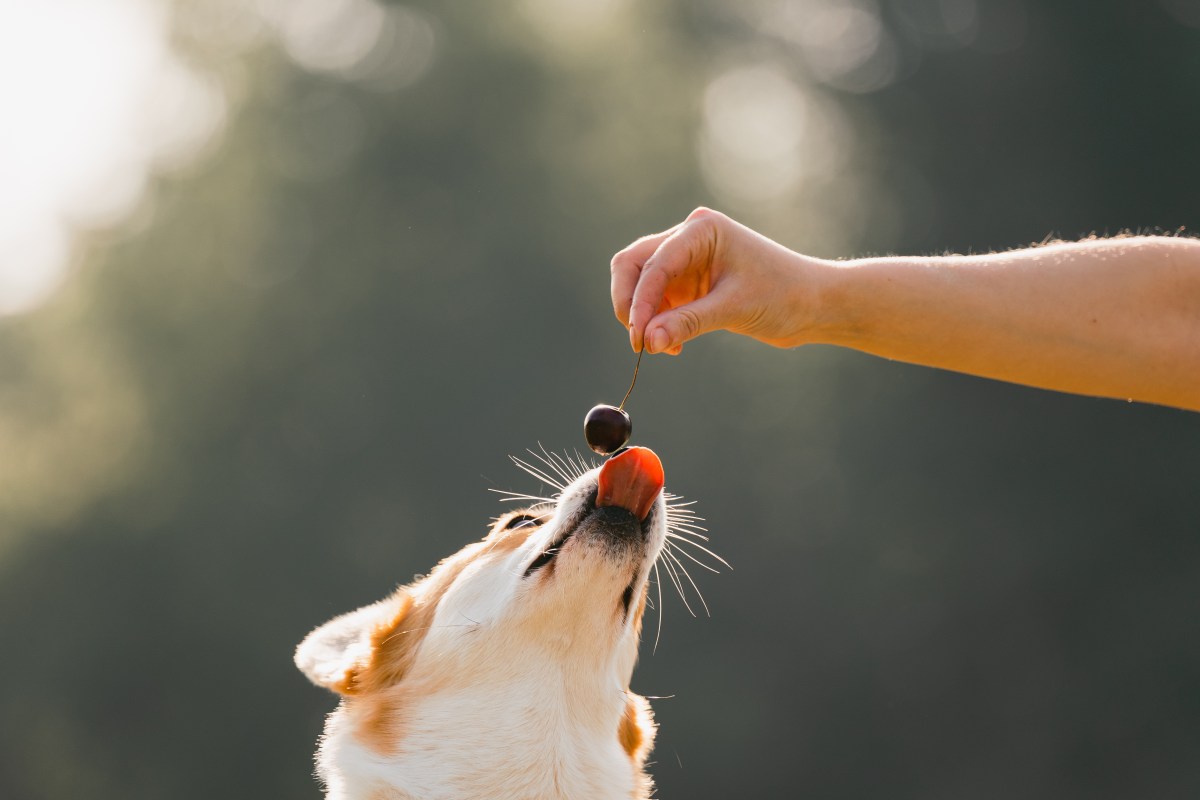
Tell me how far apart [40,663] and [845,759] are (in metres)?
10.6

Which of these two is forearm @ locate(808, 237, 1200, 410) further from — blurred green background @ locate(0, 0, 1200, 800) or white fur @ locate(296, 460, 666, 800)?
blurred green background @ locate(0, 0, 1200, 800)

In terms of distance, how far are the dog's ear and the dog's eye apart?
0.41 meters

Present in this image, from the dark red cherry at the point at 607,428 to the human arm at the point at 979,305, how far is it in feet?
1.16

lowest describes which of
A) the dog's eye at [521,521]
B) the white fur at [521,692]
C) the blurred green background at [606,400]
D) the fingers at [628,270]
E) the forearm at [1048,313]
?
the white fur at [521,692]

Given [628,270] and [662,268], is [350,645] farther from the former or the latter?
[662,268]

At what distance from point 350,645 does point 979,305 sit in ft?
7.35

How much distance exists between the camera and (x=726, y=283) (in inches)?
98.3

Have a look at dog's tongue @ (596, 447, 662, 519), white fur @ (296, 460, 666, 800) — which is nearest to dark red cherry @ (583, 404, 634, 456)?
dog's tongue @ (596, 447, 662, 519)

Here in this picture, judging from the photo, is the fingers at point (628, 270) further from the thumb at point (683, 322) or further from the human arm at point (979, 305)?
the thumb at point (683, 322)

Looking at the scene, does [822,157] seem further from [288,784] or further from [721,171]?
[288,784]

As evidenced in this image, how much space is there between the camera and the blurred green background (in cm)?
1391

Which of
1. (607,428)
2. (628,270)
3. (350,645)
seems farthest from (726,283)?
(350,645)

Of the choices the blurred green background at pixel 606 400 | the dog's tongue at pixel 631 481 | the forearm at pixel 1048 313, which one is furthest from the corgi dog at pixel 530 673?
the blurred green background at pixel 606 400

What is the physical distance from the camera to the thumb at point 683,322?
7.88 feet
